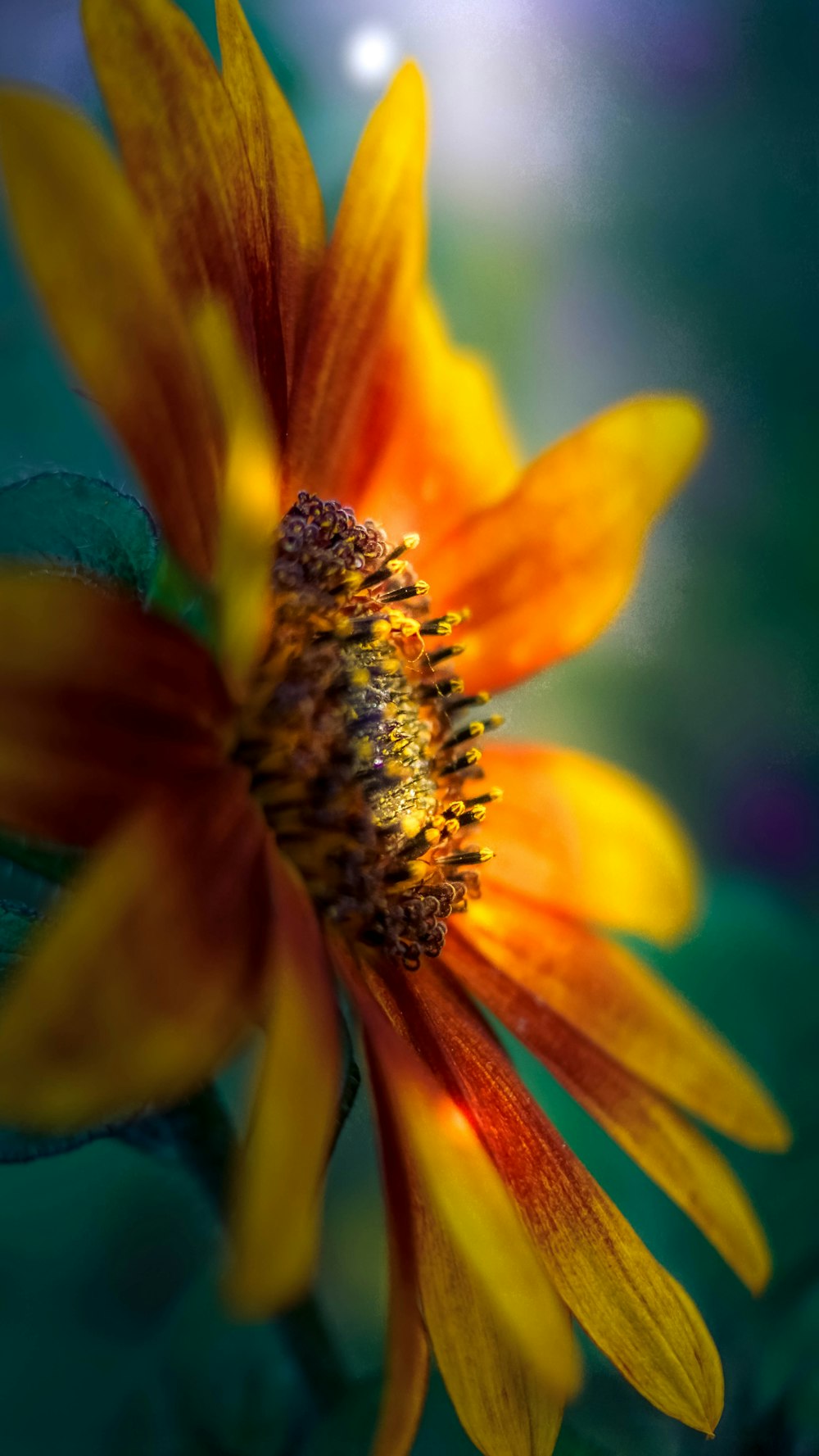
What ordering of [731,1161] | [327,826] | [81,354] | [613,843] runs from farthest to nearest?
[731,1161] < [613,843] < [327,826] < [81,354]

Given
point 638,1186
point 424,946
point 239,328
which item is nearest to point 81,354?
point 239,328

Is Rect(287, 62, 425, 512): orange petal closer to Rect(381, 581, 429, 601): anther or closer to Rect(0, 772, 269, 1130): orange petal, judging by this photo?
Rect(381, 581, 429, 601): anther

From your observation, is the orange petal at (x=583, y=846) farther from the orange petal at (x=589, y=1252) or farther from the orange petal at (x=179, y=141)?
the orange petal at (x=179, y=141)

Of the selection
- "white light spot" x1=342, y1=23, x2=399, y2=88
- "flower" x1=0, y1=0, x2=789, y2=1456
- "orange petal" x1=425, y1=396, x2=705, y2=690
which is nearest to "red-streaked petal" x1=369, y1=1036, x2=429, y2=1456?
"flower" x1=0, y1=0, x2=789, y2=1456

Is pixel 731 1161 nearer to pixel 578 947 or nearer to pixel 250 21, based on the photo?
pixel 578 947

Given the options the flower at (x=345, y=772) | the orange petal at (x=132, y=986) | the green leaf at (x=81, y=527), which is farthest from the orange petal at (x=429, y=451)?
the orange petal at (x=132, y=986)
